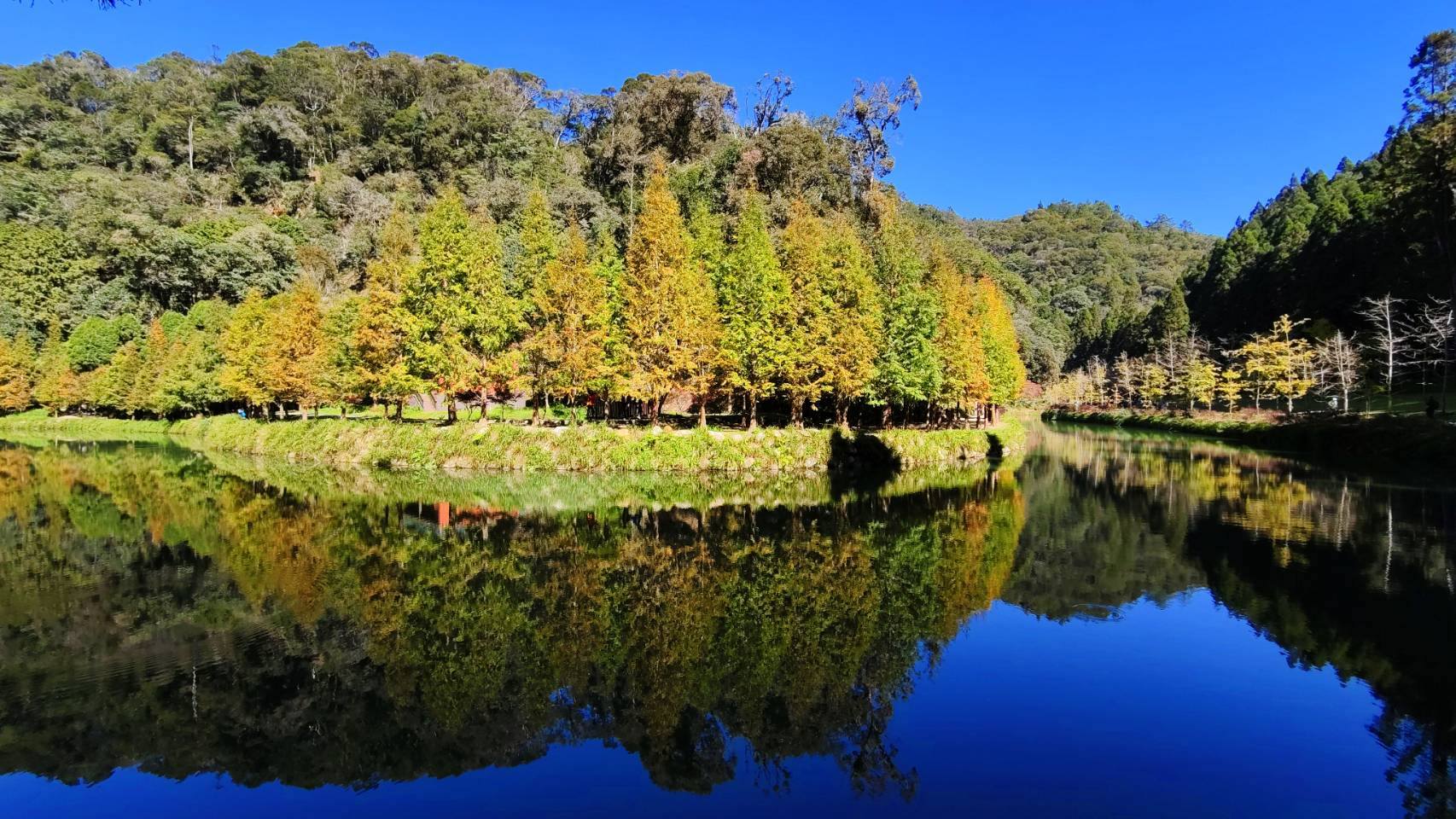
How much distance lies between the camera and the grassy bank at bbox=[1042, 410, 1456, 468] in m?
34.8

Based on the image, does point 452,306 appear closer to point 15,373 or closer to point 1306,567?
point 1306,567

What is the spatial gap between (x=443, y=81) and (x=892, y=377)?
84701 millimetres

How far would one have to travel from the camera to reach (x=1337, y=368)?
54656 millimetres

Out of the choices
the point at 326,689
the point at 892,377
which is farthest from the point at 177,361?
the point at 326,689

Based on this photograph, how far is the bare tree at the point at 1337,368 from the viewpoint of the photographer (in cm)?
5012

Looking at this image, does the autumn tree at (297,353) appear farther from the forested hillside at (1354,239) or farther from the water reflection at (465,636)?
the forested hillside at (1354,239)

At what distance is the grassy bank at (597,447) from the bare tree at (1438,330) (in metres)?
26.7

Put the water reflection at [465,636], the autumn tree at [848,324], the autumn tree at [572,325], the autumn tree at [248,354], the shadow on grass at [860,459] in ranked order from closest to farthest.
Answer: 1. the water reflection at [465,636]
2. the shadow on grass at [860,459]
3. the autumn tree at [572,325]
4. the autumn tree at [848,324]
5. the autumn tree at [248,354]

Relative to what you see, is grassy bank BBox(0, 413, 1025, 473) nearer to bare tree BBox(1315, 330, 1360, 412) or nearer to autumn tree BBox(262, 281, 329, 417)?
autumn tree BBox(262, 281, 329, 417)

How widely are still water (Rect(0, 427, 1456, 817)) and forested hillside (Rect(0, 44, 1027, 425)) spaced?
15.3m

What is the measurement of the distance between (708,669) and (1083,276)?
167m

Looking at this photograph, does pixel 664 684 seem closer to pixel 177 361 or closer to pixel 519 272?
pixel 519 272

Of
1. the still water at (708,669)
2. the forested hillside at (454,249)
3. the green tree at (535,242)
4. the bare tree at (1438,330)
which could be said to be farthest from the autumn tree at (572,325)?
the bare tree at (1438,330)

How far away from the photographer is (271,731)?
8492 millimetres
